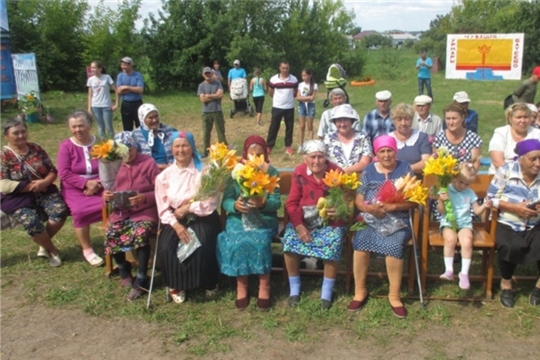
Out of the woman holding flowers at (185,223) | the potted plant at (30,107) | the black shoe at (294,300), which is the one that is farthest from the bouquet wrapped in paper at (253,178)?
the potted plant at (30,107)

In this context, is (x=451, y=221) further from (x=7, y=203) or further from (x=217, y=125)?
(x=217, y=125)

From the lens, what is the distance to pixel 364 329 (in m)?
4.04

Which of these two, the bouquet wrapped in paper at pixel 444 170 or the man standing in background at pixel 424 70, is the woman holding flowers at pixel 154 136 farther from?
the man standing in background at pixel 424 70

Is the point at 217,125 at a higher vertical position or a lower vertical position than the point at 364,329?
higher

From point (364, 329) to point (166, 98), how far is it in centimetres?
1785

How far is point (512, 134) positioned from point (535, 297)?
1612mm

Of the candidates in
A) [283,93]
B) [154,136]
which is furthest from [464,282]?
[283,93]

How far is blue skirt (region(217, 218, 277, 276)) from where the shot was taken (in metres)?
4.37

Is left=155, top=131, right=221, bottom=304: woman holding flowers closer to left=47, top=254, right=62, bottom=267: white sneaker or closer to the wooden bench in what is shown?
left=47, top=254, right=62, bottom=267: white sneaker

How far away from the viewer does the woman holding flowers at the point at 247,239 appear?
14.3ft

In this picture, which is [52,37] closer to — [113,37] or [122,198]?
[113,37]

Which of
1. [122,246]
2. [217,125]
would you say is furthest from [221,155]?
[217,125]

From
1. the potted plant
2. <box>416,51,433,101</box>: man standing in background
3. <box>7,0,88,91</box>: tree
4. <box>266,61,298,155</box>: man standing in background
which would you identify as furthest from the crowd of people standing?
<box>7,0,88,91</box>: tree

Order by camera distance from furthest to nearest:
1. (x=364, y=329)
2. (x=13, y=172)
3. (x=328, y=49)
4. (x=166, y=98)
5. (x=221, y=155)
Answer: (x=328, y=49) < (x=166, y=98) < (x=13, y=172) < (x=221, y=155) < (x=364, y=329)
